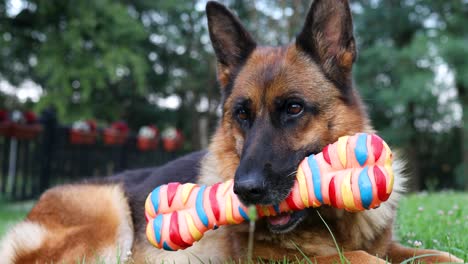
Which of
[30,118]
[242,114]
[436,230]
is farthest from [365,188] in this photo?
[30,118]

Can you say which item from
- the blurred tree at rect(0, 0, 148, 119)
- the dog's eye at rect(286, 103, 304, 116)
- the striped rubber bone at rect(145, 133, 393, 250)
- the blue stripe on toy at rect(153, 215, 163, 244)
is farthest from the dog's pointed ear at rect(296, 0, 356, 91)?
the blurred tree at rect(0, 0, 148, 119)

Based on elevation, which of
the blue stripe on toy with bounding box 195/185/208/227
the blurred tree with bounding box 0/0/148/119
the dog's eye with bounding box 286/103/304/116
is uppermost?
the blurred tree with bounding box 0/0/148/119

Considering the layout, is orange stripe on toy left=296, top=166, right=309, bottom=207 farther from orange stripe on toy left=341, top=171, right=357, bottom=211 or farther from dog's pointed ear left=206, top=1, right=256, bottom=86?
dog's pointed ear left=206, top=1, right=256, bottom=86

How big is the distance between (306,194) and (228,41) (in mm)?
1478

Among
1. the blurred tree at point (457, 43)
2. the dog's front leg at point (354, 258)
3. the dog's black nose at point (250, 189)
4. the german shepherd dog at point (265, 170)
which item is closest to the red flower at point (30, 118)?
the german shepherd dog at point (265, 170)

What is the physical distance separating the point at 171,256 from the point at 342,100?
5.77 ft

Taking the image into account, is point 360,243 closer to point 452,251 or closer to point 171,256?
point 452,251

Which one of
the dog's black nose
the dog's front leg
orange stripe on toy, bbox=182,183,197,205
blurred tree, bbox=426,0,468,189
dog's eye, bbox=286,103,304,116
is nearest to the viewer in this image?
the dog's black nose

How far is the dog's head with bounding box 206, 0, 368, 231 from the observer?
2660 mm

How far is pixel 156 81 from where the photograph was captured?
1761 cm

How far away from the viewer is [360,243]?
2.89 m

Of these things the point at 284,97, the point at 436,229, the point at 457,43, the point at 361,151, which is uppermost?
the point at 457,43

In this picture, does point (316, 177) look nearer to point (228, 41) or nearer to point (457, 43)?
point (228, 41)

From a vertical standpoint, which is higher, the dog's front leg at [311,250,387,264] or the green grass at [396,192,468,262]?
the dog's front leg at [311,250,387,264]
